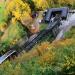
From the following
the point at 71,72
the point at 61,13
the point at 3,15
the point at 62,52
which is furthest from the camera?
the point at 3,15

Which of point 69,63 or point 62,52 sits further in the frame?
point 62,52

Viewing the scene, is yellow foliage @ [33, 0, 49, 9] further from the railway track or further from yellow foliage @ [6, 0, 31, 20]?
the railway track

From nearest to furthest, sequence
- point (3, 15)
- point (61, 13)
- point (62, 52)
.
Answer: point (62, 52) < point (61, 13) < point (3, 15)

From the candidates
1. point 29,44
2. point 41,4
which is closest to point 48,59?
point 29,44

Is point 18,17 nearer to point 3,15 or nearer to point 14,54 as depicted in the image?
point 3,15

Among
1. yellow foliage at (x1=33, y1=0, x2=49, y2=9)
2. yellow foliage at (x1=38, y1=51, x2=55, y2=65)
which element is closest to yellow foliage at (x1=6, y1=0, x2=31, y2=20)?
yellow foliage at (x1=33, y1=0, x2=49, y2=9)

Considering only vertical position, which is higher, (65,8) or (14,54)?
(65,8)

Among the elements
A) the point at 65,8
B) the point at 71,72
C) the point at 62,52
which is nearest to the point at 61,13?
the point at 65,8

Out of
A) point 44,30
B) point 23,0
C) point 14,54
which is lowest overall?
point 14,54

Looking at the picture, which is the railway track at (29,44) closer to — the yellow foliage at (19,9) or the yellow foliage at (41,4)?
the yellow foliage at (41,4)

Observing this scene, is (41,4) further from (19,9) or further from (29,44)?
(29,44)

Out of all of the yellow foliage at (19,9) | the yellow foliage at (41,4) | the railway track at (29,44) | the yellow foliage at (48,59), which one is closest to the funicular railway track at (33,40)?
the railway track at (29,44)
